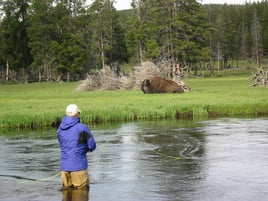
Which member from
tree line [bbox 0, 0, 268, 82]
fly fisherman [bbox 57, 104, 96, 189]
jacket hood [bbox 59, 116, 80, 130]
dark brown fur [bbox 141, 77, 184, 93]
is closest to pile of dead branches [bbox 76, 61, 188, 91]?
dark brown fur [bbox 141, 77, 184, 93]

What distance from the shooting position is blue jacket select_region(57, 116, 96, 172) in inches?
448

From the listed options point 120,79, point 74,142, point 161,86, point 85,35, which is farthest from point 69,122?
point 85,35

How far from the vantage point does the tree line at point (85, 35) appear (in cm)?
7988

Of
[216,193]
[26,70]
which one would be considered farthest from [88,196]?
[26,70]

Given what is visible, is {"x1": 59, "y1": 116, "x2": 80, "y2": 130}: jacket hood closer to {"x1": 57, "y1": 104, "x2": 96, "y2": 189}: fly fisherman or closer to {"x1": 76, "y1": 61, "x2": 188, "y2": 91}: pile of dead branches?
{"x1": 57, "y1": 104, "x2": 96, "y2": 189}: fly fisherman

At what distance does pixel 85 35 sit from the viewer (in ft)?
302

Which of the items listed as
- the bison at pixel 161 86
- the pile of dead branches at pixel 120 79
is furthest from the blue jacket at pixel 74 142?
the pile of dead branches at pixel 120 79

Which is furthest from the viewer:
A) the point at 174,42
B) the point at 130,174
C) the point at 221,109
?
the point at 174,42

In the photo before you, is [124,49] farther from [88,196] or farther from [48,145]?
[88,196]

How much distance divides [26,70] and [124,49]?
18903mm

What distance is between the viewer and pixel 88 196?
467 inches

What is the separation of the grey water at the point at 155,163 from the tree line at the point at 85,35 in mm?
51662

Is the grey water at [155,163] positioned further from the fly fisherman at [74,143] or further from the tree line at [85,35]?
the tree line at [85,35]

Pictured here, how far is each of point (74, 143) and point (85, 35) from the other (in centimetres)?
8158
